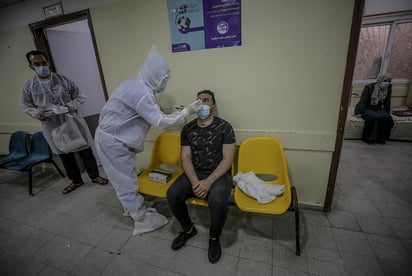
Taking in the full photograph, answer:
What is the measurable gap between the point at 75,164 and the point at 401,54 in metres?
6.16

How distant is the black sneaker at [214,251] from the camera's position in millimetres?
1367

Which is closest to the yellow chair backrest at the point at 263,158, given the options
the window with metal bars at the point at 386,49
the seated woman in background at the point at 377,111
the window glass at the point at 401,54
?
the seated woman in background at the point at 377,111

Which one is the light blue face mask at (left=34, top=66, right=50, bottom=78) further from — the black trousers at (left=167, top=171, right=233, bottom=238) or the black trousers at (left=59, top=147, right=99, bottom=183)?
the black trousers at (left=167, top=171, right=233, bottom=238)

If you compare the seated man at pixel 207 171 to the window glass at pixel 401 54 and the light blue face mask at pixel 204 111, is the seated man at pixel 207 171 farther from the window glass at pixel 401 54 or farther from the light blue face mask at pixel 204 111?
the window glass at pixel 401 54

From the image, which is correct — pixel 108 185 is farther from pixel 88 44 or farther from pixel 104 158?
pixel 88 44

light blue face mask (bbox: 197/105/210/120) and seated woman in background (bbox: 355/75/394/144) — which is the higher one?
light blue face mask (bbox: 197/105/210/120)

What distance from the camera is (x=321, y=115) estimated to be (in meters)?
1.50

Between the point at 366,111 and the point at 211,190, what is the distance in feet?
11.8

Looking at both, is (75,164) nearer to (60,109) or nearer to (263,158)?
(60,109)

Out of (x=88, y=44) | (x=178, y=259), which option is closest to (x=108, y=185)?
(x=178, y=259)

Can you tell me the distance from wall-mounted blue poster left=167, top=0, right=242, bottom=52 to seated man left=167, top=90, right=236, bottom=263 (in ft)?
1.40

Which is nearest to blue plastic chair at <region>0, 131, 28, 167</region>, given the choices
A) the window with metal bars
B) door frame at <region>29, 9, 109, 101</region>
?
door frame at <region>29, 9, 109, 101</region>

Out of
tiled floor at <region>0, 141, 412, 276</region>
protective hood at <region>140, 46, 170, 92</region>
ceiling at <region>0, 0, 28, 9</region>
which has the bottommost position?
tiled floor at <region>0, 141, 412, 276</region>

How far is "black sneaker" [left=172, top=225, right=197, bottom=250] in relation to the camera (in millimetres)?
1493
